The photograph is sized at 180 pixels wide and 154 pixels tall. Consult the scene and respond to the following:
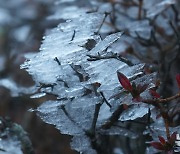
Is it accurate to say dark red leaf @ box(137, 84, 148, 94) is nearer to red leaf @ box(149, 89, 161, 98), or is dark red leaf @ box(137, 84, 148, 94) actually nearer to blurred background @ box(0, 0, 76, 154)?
red leaf @ box(149, 89, 161, 98)

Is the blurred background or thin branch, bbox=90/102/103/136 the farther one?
the blurred background

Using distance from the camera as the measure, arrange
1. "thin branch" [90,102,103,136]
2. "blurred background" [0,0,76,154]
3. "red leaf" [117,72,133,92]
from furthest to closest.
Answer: "blurred background" [0,0,76,154] → "thin branch" [90,102,103,136] → "red leaf" [117,72,133,92]

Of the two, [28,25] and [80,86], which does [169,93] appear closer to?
[80,86]

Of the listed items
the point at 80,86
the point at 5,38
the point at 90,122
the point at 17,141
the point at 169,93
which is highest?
the point at 80,86

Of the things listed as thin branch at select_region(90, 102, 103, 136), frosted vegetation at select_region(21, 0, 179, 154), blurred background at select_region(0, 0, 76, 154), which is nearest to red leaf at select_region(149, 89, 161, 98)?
frosted vegetation at select_region(21, 0, 179, 154)

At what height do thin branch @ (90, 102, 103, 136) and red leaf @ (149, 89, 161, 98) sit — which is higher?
red leaf @ (149, 89, 161, 98)

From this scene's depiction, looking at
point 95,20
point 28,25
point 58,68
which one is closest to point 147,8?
point 95,20

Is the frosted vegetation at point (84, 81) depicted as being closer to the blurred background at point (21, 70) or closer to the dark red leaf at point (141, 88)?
the dark red leaf at point (141, 88)

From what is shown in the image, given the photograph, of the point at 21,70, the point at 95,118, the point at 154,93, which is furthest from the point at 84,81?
the point at 21,70
